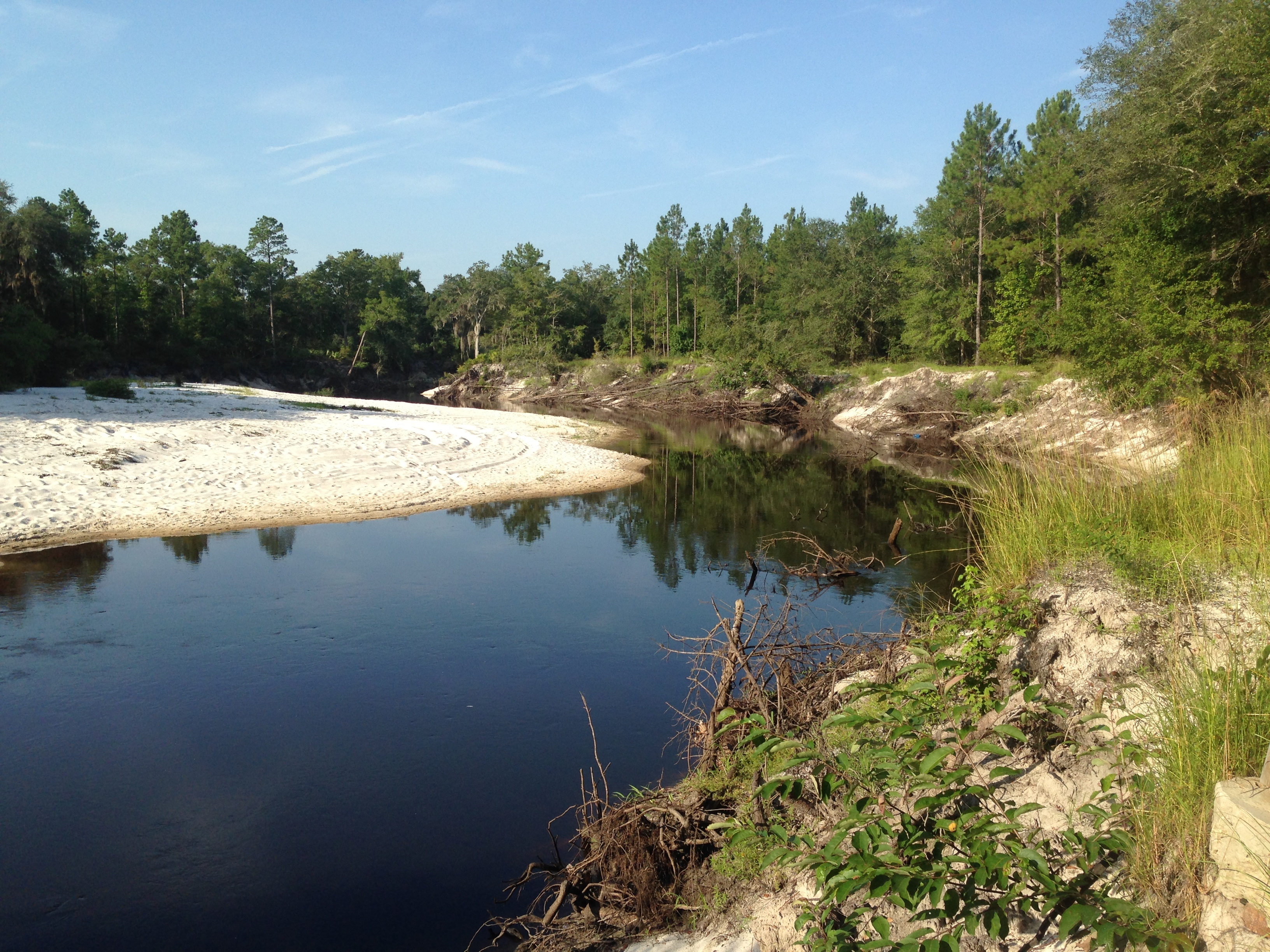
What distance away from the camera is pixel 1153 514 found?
275 inches

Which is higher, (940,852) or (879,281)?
(879,281)

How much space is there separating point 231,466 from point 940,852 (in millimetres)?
20014

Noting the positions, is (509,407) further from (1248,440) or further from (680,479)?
(1248,440)

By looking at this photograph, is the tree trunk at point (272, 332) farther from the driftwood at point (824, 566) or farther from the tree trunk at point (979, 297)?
the driftwood at point (824, 566)

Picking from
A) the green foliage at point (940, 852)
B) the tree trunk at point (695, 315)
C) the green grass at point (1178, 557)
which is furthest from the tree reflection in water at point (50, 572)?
the tree trunk at point (695, 315)

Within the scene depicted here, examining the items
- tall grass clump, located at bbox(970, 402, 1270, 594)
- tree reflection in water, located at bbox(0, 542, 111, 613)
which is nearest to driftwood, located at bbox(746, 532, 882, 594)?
tall grass clump, located at bbox(970, 402, 1270, 594)

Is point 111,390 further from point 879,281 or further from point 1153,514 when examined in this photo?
point 879,281

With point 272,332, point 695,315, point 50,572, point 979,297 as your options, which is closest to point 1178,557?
point 50,572

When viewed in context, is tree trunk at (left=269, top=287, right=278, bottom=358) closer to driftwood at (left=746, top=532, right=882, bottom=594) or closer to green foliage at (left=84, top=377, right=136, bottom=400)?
green foliage at (left=84, top=377, right=136, bottom=400)

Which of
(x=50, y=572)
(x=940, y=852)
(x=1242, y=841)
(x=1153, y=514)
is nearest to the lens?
(x=1242, y=841)

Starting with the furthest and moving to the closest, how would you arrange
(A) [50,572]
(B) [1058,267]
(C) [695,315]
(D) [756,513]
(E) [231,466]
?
1. (C) [695,315]
2. (B) [1058,267]
3. (D) [756,513]
4. (E) [231,466]
5. (A) [50,572]

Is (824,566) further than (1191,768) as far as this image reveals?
Yes

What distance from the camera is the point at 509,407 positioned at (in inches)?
2387

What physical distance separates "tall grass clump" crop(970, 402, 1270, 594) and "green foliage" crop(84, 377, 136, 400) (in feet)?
94.0
